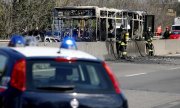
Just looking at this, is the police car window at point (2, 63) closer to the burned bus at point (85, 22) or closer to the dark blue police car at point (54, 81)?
the dark blue police car at point (54, 81)

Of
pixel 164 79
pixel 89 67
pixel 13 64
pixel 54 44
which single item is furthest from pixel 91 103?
pixel 54 44

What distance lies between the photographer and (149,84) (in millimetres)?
16016

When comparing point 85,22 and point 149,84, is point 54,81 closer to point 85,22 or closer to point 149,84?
point 149,84

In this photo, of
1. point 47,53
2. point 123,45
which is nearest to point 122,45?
point 123,45

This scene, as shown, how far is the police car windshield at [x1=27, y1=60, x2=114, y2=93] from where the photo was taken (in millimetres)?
5715

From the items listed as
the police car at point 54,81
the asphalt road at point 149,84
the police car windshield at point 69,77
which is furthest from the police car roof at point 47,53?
the asphalt road at point 149,84

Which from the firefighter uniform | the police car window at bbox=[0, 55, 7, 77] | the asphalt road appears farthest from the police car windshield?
the firefighter uniform

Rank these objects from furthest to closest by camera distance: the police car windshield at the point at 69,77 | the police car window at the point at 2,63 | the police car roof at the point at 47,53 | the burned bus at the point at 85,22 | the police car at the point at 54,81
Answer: the burned bus at the point at 85,22 < the police car window at the point at 2,63 < the police car roof at the point at 47,53 < the police car windshield at the point at 69,77 < the police car at the point at 54,81

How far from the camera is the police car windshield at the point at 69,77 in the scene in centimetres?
571

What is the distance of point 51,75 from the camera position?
6141mm

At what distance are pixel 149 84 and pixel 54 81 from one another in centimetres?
1045

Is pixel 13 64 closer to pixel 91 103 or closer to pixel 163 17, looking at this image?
pixel 91 103

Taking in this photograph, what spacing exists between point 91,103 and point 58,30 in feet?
78.0

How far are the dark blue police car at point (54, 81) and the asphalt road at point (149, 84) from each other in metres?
5.27
